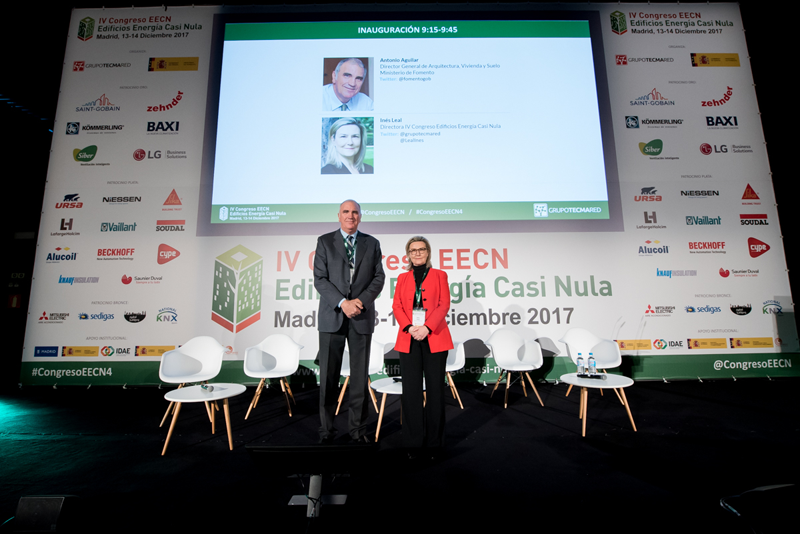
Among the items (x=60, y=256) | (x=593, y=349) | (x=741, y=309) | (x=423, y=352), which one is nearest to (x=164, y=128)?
(x=60, y=256)

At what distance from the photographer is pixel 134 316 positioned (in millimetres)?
4547

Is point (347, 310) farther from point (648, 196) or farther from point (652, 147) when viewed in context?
point (652, 147)

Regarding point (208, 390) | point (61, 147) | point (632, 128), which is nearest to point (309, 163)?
point (208, 390)

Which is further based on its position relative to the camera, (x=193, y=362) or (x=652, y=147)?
(x=652, y=147)

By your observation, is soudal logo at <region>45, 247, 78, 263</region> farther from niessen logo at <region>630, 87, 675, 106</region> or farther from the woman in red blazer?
niessen logo at <region>630, 87, 675, 106</region>

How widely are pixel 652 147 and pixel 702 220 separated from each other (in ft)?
3.63

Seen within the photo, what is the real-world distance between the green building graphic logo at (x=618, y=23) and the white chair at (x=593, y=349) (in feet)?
13.4

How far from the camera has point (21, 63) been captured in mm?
5477

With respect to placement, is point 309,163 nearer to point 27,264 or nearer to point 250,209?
point 250,209

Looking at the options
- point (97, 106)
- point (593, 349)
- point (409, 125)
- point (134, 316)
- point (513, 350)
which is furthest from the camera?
point (97, 106)

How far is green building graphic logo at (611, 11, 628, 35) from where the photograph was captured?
5.02 meters

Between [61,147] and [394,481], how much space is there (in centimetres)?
582

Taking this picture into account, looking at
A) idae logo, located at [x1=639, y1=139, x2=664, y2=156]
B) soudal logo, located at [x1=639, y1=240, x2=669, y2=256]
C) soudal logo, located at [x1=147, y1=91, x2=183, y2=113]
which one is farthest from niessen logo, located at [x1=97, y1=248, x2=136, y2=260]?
idae logo, located at [x1=639, y1=139, x2=664, y2=156]

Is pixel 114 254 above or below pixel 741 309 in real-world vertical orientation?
above
